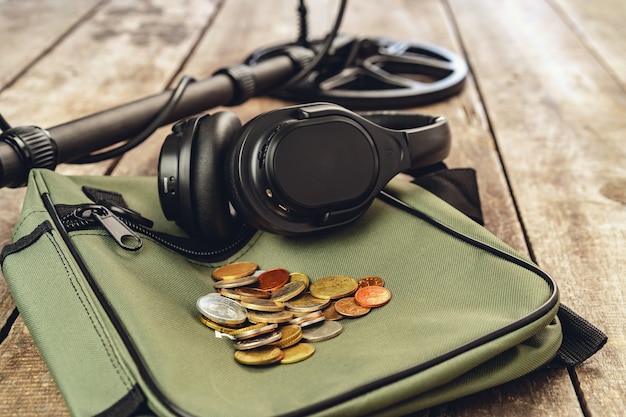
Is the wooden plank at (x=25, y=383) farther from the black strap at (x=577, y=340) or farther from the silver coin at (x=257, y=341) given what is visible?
the black strap at (x=577, y=340)

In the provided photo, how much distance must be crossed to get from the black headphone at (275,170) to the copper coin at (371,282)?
4.1 inches

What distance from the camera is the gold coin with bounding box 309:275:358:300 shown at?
0.90 meters

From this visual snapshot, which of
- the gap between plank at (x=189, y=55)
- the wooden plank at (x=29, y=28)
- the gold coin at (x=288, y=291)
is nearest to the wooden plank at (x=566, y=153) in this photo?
the gold coin at (x=288, y=291)

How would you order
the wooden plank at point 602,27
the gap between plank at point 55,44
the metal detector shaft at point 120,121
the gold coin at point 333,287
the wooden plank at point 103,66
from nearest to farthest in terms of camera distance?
the gold coin at point 333,287 < the metal detector shaft at point 120,121 < the wooden plank at point 103,66 < the gap between plank at point 55,44 < the wooden plank at point 602,27

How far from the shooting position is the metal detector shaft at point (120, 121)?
1.10 m

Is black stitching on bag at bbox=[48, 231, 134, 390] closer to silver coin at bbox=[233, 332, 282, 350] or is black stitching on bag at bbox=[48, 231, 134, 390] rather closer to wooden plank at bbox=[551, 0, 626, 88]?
silver coin at bbox=[233, 332, 282, 350]

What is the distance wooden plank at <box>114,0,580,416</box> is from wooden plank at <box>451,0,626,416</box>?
0.10 ft

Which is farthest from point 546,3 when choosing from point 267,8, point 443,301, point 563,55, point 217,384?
point 217,384

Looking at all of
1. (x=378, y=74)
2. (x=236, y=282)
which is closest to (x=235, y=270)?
(x=236, y=282)

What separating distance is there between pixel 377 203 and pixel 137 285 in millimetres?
363

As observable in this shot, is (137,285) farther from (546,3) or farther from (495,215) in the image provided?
(546,3)

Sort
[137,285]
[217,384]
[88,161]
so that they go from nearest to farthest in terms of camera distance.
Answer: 1. [217,384]
2. [137,285]
3. [88,161]

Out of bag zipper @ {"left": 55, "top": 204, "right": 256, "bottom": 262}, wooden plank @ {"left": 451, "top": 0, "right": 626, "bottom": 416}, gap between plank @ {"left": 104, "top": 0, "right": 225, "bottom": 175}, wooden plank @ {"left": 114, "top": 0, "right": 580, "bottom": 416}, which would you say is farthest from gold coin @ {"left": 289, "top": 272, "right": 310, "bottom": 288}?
gap between plank @ {"left": 104, "top": 0, "right": 225, "bottom": 175}

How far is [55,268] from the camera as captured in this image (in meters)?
0.87
